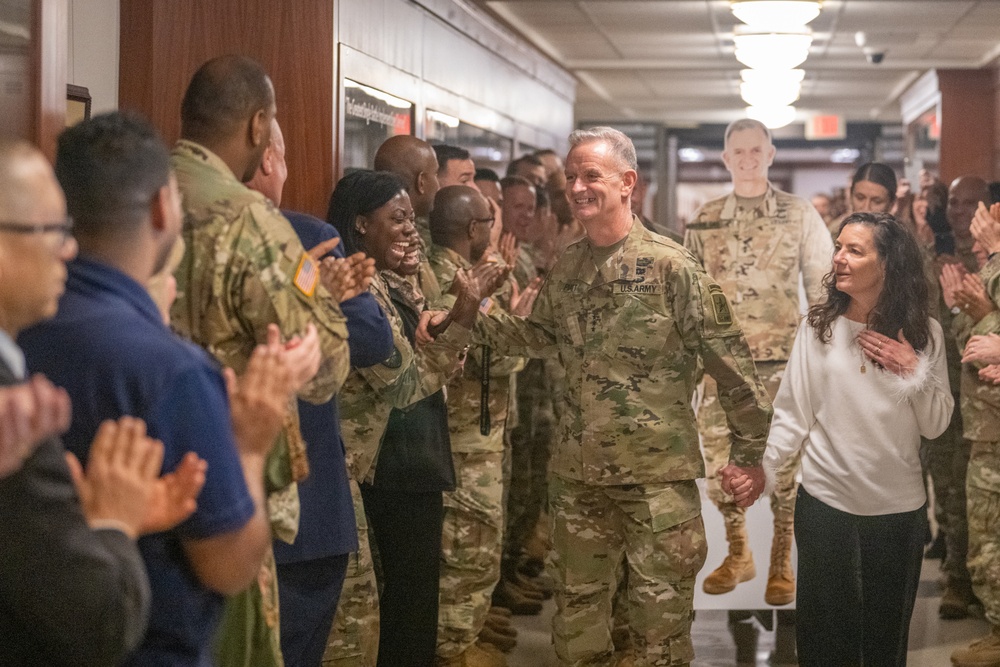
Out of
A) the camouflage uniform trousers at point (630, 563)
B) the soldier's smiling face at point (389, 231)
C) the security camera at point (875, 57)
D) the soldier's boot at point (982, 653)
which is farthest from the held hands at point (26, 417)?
the security camera at point (875, 57)

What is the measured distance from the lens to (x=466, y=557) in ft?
13.5

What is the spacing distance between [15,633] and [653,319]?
2.23 m

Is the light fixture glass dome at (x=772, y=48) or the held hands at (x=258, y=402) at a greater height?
the light fixture glass dome at (x=772, y=48)

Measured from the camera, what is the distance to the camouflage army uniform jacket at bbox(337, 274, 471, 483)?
3.16 meters

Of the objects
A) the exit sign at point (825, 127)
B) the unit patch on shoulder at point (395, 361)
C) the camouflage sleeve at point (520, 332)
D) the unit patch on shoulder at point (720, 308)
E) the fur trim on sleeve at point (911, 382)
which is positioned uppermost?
the exit sign at point (825, 127)

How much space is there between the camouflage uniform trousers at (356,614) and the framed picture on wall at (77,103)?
4.39 feet

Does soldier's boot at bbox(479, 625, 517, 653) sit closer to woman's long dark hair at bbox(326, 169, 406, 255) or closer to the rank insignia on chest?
woman's long dark hair at bbox(326, 169, 406, 255)

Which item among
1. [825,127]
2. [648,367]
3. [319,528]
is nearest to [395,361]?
[319,528]

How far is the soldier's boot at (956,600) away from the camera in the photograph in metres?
5.11

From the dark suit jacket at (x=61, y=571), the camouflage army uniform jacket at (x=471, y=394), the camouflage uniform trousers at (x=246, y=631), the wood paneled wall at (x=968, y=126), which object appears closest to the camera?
the dark suit jacket at (x=61, y=571)

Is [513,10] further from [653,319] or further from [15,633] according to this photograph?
[15,633]

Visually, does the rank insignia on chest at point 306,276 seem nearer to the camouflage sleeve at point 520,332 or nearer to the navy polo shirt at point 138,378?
the navy polo shirt at point 138,378

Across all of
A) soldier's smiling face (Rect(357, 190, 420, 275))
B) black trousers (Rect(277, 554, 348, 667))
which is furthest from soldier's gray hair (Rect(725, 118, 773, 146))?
black trousers (Rect(277, 554, 348, 667))

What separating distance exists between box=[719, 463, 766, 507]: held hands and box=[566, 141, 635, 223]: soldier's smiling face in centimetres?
84
